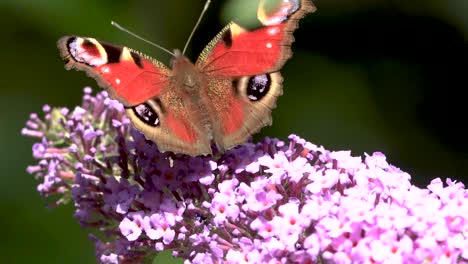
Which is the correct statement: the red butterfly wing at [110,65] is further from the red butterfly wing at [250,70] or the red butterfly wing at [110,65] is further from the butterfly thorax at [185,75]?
the red butterfly wing at [250,70]

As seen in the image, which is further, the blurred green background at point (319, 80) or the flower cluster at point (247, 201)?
the blurred green background at point (319, 80)

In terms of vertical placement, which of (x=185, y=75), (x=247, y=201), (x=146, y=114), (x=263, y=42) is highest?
(x=263, y=42)

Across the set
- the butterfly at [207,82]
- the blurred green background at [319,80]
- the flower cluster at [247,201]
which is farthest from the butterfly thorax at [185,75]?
the blurred green background at [319,80]

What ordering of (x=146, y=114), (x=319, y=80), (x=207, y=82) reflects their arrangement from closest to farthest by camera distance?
(x=146, y=114) < (x=207, y=82) < (x=319, y=80)

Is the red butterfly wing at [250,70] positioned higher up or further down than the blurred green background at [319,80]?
further down

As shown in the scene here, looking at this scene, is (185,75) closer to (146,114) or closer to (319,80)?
(146,114)

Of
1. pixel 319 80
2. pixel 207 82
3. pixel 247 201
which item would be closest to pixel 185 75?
pixel 207 82
